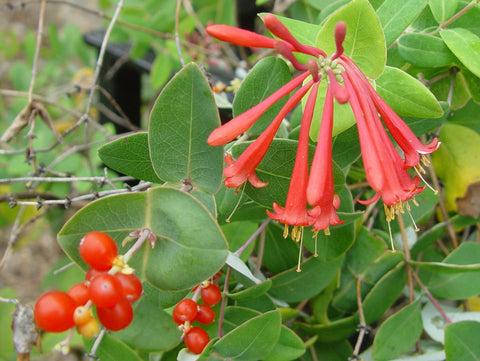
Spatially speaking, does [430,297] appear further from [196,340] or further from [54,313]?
[54,313]

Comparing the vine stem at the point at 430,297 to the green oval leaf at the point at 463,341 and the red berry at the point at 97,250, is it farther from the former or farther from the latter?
the red berry at the point at 97,250

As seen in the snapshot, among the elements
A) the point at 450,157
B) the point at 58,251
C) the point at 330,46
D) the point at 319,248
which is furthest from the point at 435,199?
the point at 58,251

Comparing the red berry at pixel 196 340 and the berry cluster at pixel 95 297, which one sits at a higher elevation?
the berry cluster at pixel 95 297

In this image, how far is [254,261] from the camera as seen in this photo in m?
0.79

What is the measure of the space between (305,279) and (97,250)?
369 mm

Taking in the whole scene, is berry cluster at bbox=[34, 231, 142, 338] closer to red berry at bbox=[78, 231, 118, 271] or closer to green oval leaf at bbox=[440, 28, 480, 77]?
red berry at bbox=[78, 231, 118, 271]

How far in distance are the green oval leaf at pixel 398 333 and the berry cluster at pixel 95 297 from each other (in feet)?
1.26

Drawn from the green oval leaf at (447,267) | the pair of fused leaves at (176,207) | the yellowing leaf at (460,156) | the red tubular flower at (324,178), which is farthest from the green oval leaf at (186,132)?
the yellowing leaf at (460,156)

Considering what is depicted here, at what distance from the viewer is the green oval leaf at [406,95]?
55 cm

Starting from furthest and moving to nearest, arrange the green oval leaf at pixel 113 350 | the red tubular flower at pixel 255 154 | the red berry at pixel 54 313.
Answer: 1. the green oval leaf at pixel 113 350
2. the red tubular flower at pixel 255 154
3. the red berry at pixel 54 313

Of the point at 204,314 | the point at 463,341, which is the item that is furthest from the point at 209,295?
the point at 463,341

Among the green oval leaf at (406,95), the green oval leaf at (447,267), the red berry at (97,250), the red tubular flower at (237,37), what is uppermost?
the red tubular flower at (237,37)

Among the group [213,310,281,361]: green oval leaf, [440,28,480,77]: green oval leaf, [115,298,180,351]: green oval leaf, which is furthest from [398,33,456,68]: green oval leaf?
[115,298,180,351]: green oval leaf

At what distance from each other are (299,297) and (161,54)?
0.76m
